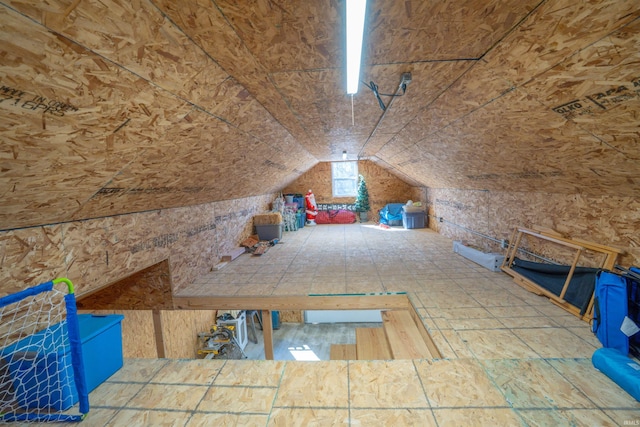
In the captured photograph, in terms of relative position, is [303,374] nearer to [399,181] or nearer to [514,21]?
[514,21]

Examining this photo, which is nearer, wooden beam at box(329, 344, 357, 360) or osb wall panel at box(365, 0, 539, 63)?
osb wall panel at box(365, 0, 539, 63)

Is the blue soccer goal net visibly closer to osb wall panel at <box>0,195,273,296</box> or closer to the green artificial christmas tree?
osb wall panel at <box>0,195,273,296</box>

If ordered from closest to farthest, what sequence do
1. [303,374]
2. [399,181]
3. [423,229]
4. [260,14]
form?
1. [260,14]
2. [303,374]
3. [423,229]
4. [399,181]

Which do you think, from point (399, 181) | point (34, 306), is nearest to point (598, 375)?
point (34, 306)

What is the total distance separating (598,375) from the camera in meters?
2.04

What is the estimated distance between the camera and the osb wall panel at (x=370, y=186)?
33.6 feet

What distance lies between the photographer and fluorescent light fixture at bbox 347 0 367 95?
1.49 m

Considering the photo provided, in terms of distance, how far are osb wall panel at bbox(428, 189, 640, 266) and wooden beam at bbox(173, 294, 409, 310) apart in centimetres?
233

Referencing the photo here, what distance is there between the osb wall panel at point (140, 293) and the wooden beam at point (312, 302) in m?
0.58

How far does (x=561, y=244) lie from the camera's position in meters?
3.50

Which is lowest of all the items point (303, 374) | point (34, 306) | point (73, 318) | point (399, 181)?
point (303, 374)

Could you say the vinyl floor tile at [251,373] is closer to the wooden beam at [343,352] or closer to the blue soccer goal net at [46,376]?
the blue soccer goal net at [46,376]

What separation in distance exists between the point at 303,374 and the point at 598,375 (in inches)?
91.8

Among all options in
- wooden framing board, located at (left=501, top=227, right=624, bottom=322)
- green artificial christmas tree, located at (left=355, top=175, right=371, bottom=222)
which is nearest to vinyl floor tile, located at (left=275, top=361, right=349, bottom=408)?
wooden framing board, located at (left=501, top=227, right=624, bottom=322)
